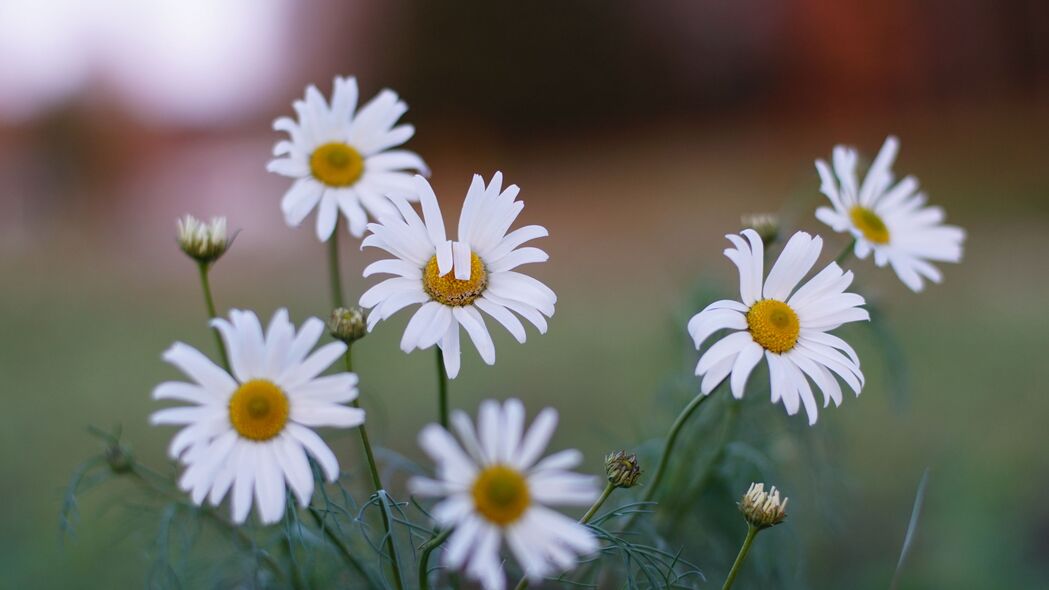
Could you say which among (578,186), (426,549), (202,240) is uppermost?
(578,186)

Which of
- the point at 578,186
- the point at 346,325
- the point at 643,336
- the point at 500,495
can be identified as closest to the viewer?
the point at 500,495

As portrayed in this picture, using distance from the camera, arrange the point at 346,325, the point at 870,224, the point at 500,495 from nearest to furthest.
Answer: the point at 500,495, the point at 346,325, the point at 870,224

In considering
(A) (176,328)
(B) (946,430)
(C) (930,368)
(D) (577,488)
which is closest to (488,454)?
(D) (577,488)

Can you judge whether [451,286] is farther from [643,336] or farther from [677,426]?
[643,336]

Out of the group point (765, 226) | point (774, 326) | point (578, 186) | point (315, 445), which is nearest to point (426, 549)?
point (315, 445)

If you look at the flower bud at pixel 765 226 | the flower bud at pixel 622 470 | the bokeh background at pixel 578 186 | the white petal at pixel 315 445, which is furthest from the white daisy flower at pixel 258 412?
the bokeh background at pixel 578 186

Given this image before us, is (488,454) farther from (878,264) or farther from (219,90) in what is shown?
(219,90)

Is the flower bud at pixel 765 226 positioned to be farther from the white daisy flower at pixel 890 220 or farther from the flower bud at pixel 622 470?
the flower bud at pixel 622 470
